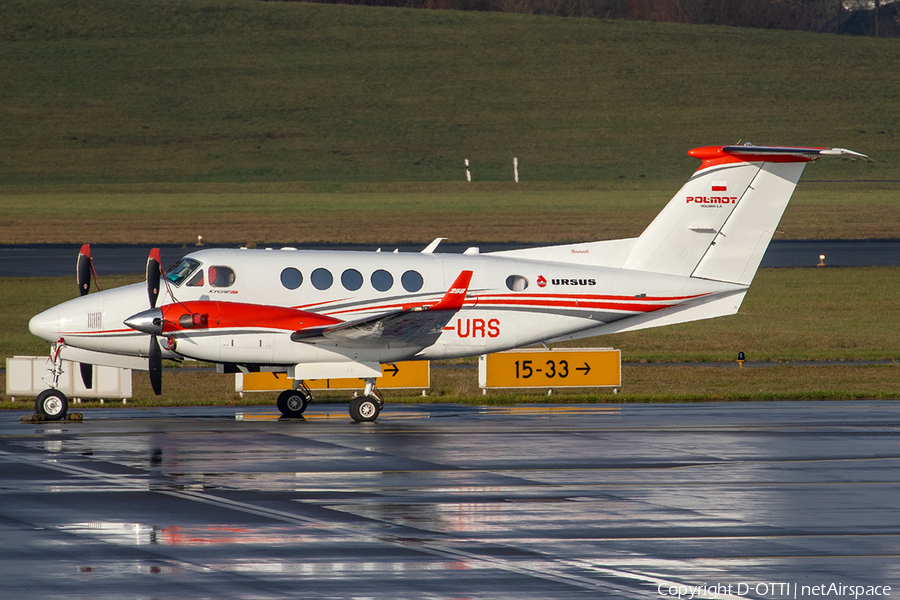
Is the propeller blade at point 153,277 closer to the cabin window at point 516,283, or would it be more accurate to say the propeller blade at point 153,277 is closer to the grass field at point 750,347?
the grass field at point 750,347

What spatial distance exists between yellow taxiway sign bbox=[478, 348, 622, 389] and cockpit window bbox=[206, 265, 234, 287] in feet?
21.7

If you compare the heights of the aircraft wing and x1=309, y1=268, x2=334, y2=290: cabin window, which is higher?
x1=309, y1=268, x2=334, y2=290: cabin window

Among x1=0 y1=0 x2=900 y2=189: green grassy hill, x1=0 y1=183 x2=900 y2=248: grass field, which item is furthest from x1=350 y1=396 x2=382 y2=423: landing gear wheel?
x1=0 y1=0 x2=900 y2=189: green grassy hill

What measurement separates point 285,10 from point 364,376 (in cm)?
9509

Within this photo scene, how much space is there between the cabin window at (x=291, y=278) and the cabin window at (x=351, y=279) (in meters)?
0.79

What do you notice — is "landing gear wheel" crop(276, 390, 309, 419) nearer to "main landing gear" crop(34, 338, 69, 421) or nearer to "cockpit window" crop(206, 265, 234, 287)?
"cockpit window" crop(206, 265, 234, 287)

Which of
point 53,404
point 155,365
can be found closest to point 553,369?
point 155,365

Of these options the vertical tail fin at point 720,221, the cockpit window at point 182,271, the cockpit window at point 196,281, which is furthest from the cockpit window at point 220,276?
the vertical tail fin at point 720,221

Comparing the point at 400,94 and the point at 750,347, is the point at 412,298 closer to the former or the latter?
the point at 750,347

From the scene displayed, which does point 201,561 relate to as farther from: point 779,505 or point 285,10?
point 285,10

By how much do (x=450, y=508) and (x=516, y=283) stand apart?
9.99 m

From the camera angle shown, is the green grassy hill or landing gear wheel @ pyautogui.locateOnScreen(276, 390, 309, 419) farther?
the green grassy hill

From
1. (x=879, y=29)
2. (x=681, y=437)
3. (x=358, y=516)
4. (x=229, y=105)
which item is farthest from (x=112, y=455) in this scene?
(x=879, y=29)

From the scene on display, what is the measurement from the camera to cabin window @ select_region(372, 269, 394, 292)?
22.5 metres
